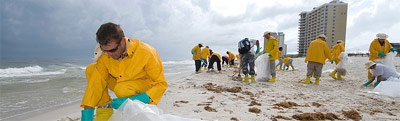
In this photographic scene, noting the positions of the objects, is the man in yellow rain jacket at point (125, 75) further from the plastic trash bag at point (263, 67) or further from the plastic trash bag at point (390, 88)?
the plastic trash bag at point (263, 67)

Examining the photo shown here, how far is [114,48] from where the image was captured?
1.40 metres

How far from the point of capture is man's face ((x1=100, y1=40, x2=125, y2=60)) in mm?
1365

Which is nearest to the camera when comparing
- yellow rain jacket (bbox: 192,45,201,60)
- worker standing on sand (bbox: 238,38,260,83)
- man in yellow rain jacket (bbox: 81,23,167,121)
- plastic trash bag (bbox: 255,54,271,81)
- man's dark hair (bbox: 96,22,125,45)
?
man's dark hair (bbox: 96,22,125,45)

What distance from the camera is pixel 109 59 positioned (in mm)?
1636

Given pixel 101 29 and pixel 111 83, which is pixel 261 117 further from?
pixel 101 29

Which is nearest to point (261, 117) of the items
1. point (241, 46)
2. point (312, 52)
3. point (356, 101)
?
point (356, 101)

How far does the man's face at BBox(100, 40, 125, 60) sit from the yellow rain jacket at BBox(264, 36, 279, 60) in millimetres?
5225

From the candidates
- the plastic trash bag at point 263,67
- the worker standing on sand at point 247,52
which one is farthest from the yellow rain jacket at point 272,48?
the worker standing on sand at point 247,52

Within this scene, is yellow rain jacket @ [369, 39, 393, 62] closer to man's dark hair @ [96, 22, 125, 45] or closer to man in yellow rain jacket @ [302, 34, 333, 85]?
man in yellow rain jacket @ [302, 34, 333, 85]

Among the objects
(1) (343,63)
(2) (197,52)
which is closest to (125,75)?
(1) (343,63)

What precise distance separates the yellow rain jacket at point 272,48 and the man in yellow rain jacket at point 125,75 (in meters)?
4.98

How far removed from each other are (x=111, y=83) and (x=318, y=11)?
8126 cm

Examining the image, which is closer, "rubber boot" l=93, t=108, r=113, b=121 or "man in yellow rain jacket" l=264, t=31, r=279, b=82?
"rubber boot" l=93, t=108, r=113, b=121

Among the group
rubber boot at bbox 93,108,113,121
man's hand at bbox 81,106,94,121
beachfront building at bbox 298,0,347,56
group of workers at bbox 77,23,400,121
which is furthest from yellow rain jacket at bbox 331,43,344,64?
beachfront building at bbox 298,0,347,56
